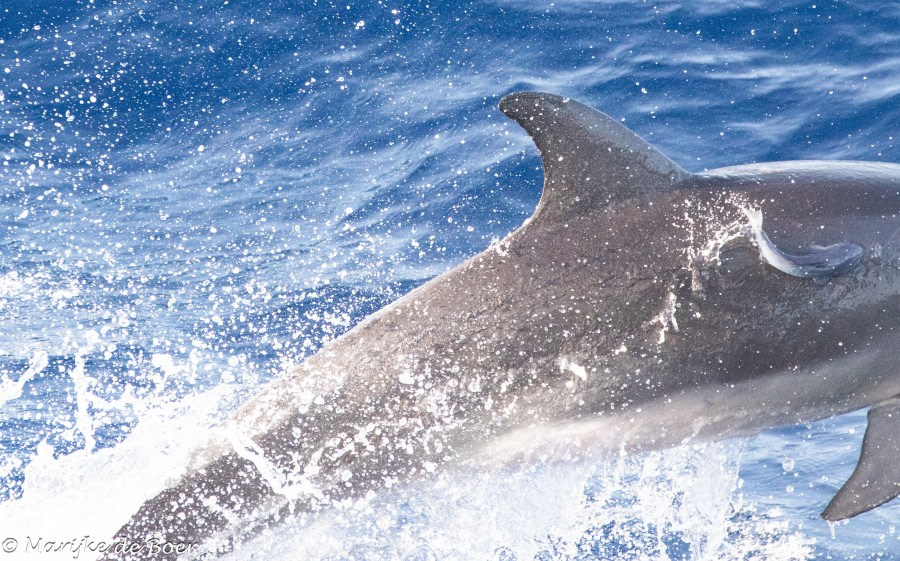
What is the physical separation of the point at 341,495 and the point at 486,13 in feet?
29.6

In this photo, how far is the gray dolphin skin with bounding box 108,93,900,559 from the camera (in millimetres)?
4992

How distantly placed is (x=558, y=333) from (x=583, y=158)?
89 cm

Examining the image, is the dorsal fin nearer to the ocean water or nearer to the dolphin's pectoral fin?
the ocean water

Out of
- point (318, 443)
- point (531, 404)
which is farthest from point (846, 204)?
point (318, 443)

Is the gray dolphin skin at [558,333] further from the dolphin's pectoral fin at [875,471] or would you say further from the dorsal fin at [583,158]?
the dolphin's pectoral fin at [875,471]

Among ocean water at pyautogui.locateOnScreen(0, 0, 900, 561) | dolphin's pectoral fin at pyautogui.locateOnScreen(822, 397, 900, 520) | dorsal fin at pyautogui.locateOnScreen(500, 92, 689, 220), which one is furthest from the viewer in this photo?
ocean water at pyautogui.locateOnScreen(0, 0, 900, 561)

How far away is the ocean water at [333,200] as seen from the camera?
6023 millimetres

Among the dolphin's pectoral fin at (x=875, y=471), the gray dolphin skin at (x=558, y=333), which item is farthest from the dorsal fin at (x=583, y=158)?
the dolphin's pectoral fin at (x=875, y=471)

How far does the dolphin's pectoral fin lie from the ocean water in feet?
2.28

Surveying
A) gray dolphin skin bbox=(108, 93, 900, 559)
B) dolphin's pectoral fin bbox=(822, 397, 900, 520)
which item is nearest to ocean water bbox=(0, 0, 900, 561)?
gray dolphin skin bbox=(108, 93, 900, 559)

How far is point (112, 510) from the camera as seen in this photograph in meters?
5.16

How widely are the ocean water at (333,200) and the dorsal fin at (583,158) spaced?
59.8 inches

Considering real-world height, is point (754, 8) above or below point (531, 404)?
above

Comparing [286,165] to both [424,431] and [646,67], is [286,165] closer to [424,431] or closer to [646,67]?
[646,67]
